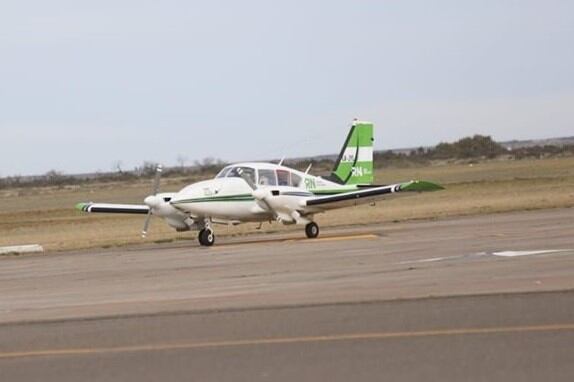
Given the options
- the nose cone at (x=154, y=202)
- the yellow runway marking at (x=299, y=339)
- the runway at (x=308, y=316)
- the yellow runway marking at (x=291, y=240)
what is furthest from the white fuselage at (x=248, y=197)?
the yellow runway marking at (x=299, y=339)

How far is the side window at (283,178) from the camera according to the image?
30.6m

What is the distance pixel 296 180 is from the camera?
31156 millimetres

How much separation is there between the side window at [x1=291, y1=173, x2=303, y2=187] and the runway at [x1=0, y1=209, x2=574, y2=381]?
741 cm

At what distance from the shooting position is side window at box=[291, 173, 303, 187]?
1222 inches

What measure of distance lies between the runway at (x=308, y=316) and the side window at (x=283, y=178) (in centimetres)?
698

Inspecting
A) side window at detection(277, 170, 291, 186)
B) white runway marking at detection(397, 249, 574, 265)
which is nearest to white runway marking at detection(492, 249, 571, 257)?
white runway marking at detection(397, 249, 574, 265)

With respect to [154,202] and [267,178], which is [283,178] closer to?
[267,178]

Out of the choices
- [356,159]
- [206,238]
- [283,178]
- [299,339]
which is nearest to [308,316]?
[299,339]

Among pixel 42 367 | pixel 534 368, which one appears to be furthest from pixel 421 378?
pixel 42 367

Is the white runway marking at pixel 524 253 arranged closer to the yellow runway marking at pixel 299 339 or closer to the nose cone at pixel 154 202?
the yellow runway marking at pixel 299 339

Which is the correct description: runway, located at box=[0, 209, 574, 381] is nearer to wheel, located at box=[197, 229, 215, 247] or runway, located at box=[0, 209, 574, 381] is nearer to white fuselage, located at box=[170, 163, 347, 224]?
wheel, located at box=[197, 229, 215, 247]

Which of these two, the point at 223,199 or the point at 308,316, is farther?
the point at 223,199

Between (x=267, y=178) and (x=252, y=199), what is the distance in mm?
808

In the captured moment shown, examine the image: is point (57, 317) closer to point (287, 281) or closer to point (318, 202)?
point (287, 281)
